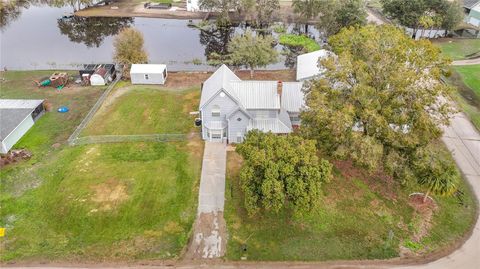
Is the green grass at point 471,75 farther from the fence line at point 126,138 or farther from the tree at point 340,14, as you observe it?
the fence line at point 126,138

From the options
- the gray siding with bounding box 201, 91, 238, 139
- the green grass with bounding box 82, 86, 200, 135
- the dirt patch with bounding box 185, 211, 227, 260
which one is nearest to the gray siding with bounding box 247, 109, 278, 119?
the gray siding with bounding box 201, 91, 238, 139

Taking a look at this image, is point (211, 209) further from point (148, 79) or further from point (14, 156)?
point (148, 79)

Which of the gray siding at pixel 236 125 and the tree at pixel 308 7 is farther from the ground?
the tree at pixel 308 7

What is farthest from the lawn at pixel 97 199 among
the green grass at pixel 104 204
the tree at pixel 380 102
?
the tree at pixel 380 102

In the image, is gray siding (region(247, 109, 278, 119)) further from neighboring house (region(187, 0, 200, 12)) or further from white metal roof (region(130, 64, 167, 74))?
neighboring house (region(187, 0, 200, 12))

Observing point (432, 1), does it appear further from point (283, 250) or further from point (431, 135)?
point (283, 250)

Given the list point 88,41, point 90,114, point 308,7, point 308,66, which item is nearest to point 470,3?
point 308,7

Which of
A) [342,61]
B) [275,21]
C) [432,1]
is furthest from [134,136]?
[432,1]
